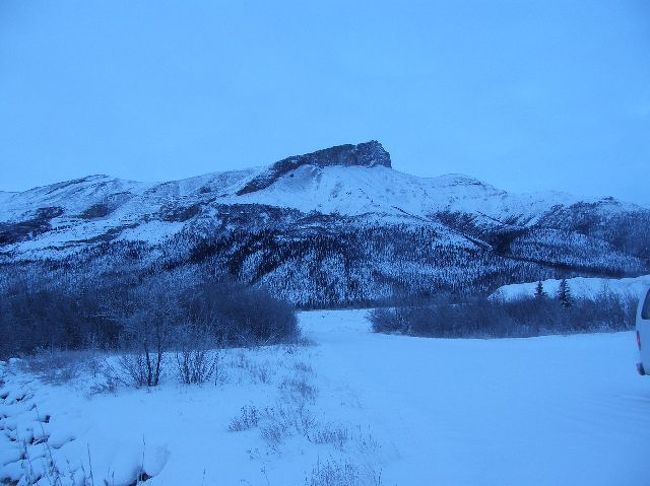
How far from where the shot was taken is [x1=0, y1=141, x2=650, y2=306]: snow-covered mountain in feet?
248

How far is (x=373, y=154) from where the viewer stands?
6831 inches

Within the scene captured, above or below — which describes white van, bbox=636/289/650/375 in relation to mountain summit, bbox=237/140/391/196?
below

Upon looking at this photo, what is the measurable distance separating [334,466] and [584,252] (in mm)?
100435

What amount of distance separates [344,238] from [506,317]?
5890 cm

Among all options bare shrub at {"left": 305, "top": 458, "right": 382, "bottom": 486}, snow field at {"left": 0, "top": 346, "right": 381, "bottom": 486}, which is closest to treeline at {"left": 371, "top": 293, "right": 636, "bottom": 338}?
snow field at {"left": 0, "top": 346, "right": 381, "bottom": 486}

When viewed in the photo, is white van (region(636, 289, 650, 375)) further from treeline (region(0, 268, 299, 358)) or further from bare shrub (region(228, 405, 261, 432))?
treeline (region(0, 268, 299, 358))

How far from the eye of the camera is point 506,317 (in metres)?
30.7

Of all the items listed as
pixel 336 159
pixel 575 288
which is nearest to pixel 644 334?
pixel 575 288

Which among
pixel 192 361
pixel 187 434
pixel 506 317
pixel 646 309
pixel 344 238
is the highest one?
pixel 344 238

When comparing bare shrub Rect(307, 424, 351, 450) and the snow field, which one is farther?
bare shrub Rect(307, 424, 351, 450)

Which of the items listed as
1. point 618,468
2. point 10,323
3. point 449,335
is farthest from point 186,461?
point 449,335

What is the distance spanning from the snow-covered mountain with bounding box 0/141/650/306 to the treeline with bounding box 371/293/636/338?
1555 centimetres

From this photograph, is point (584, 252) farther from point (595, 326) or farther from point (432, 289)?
point (595, 326)

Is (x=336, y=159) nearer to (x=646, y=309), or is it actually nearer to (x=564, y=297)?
(x=564, y=297)
